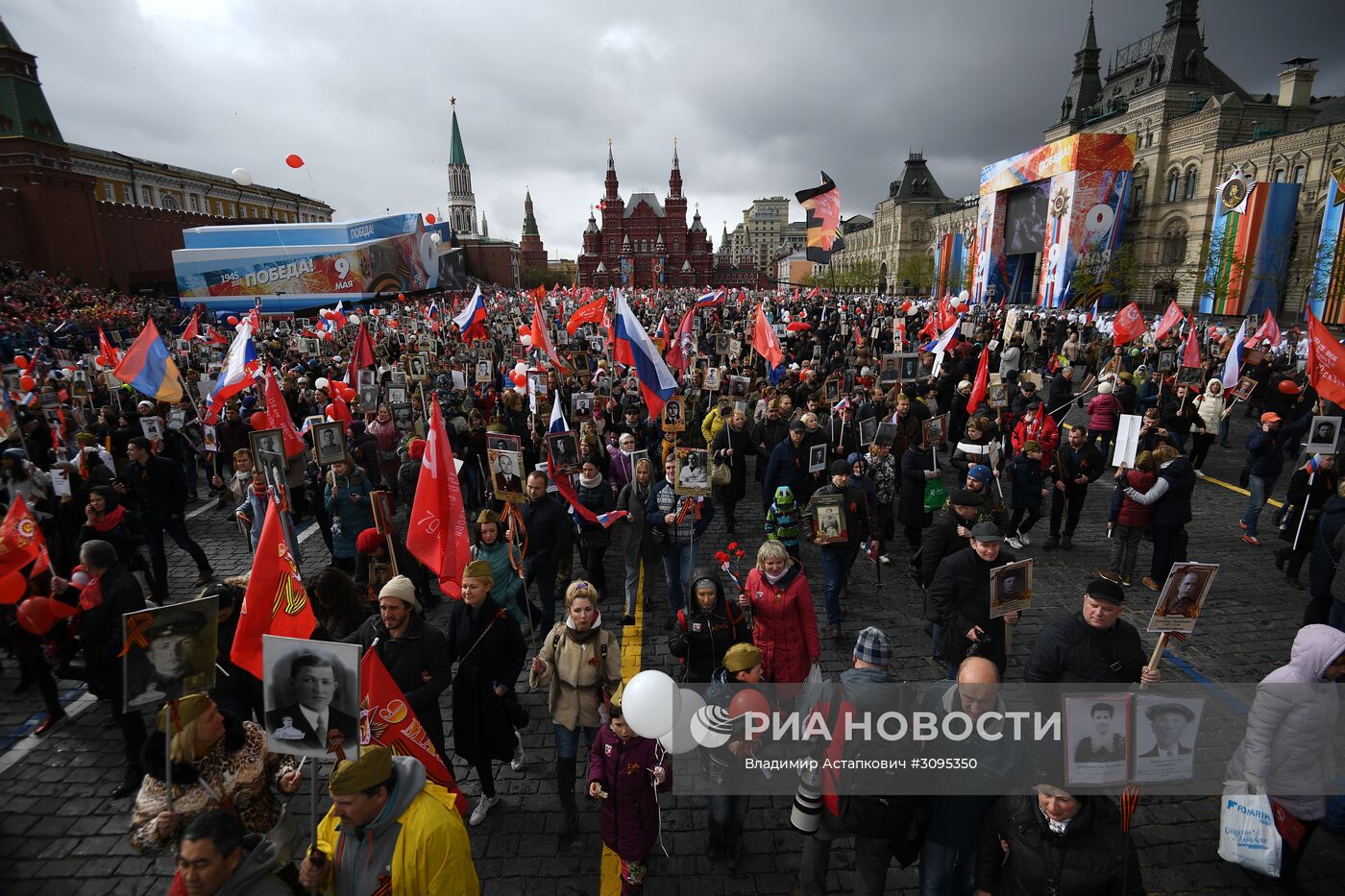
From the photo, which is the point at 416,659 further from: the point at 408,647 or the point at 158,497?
the point at 158,497

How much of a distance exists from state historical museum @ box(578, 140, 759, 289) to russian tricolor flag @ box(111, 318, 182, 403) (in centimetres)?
10352

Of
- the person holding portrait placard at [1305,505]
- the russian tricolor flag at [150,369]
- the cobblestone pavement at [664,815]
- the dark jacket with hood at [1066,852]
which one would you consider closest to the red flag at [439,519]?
the cobblestone pavement at [664,815]

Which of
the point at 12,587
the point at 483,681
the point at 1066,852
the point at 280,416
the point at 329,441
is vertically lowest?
the point at 483,681

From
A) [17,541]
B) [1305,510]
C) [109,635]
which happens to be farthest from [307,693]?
[1305,510]

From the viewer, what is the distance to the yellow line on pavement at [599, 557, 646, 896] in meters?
3.87

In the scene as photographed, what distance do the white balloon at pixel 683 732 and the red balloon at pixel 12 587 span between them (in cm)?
545

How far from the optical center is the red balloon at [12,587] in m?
5.03

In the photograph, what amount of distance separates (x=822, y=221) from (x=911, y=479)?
15242 mm

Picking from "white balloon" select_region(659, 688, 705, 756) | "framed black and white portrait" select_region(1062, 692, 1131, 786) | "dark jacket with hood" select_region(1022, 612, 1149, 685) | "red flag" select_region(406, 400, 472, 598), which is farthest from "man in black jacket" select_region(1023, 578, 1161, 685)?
"red flag" select_region(406, 400, 472, 598)

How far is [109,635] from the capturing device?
4672 mm

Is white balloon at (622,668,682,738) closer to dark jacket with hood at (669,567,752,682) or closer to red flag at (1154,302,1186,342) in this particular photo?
dark jacket with hood at (669,567,752,682)

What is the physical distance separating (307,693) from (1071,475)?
28.7ft

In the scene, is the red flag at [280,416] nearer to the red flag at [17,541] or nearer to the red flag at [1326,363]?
the red flag at [17,541]

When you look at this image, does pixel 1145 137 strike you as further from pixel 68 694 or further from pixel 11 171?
pixel 11 171
